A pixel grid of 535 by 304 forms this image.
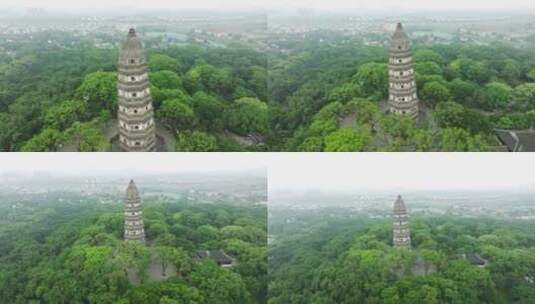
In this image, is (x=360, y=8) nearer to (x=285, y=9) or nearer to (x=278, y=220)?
(x=285, y=9)

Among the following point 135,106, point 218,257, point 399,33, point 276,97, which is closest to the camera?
point 218,257

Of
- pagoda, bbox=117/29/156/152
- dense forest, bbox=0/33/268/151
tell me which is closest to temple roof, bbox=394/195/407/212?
dense forest, bbox=0/33/268/151

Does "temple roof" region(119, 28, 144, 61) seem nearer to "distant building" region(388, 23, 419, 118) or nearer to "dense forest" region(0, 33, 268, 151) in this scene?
"dense forest" region(0, 33, 268, 151)

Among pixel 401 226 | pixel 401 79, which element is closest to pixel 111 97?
pixel 401 79

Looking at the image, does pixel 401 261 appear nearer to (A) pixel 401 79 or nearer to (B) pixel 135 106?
(A) pixel 401 79

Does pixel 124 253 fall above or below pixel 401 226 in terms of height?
below

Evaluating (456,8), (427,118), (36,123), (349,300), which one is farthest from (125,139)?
(456,8)

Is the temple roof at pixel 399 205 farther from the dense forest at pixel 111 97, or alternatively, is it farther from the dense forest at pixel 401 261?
the dense forest at pixel 111 97

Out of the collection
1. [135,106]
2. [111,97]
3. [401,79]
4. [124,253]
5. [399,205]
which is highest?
[401,79]
